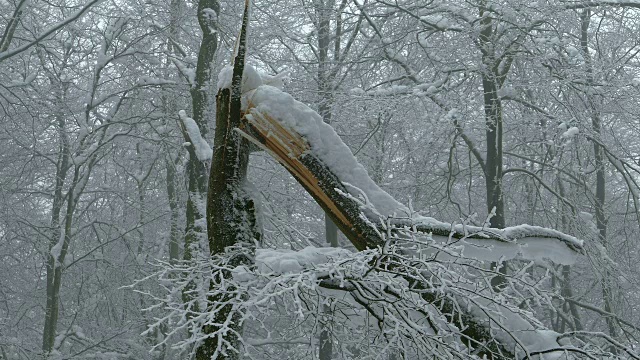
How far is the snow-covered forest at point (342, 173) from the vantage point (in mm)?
3664

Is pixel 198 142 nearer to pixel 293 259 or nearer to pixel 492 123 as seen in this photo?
pixel 293 259

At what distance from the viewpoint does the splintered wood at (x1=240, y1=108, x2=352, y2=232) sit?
162 inches

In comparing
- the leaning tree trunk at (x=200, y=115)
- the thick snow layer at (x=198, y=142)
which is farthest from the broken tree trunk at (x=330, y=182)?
the leaning tree trunk at (x=200, y=115)

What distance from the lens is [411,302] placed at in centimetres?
358

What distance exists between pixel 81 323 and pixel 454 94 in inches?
390

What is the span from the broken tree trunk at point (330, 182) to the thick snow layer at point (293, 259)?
0.23 m

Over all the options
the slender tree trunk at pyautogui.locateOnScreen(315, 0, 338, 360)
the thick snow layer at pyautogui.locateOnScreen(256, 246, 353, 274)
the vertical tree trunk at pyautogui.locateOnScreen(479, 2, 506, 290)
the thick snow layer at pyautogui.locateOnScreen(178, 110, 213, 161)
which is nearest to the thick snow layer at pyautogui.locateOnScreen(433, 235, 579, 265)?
the thick snow layer at pyautogui.locateOnScreen(256, 246, 353, 274)

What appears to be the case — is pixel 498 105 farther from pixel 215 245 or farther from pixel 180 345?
pixel 180 345

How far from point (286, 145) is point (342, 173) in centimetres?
39

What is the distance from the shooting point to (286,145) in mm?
4227

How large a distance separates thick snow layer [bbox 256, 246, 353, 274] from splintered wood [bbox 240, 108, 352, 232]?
0.27 metres

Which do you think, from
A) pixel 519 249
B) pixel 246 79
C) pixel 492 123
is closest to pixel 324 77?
pixel 492 123

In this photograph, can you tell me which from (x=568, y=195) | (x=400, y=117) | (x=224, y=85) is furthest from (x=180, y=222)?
(x=224, y=85)

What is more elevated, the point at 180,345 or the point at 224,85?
the point at 224,85
